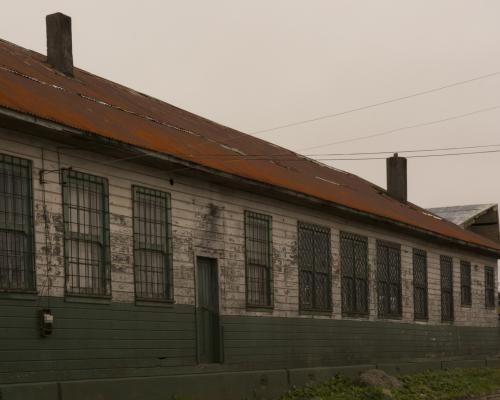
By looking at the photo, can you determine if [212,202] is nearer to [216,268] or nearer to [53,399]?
[216,268]

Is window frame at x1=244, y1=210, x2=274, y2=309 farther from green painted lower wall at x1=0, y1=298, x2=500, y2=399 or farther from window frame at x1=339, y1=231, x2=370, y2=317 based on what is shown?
window frame at x1=339, y1=231, x2=370, y2=317

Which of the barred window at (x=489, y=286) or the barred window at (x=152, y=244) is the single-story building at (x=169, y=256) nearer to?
the barred window at (x=152, y=244)

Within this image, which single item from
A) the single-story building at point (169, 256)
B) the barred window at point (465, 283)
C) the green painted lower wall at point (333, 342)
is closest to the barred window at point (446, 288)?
the green painted lower wall at point (333, 342)

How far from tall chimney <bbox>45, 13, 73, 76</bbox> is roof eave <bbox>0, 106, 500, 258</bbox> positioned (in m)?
4.18

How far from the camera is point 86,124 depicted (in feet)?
49.9

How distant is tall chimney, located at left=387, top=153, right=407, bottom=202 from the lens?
3375cm

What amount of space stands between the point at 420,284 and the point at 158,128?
1213 centimetres

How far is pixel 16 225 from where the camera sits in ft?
45.2

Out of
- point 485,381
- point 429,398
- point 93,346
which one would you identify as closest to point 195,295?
point 93,346

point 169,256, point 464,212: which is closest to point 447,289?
point 464,212

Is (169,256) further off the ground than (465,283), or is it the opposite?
(169,256)

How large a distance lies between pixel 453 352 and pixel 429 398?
8924mm

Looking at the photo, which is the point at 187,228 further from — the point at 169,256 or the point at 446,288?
the point at 446,288

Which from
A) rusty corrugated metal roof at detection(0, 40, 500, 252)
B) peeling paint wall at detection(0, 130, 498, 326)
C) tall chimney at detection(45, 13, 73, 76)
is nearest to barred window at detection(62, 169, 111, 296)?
peeling paint wall at detection(0, 130, 498, 326)
